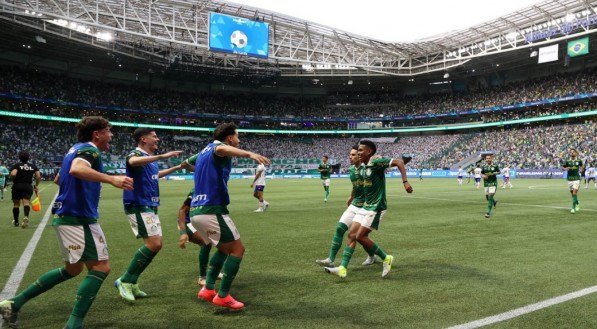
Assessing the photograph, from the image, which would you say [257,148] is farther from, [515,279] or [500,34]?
[515,279]

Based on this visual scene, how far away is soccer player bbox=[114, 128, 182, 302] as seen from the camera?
18.1 feet

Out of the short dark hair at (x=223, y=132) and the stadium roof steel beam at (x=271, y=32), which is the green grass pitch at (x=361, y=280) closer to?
the short dark hair at (x=223, y=132)

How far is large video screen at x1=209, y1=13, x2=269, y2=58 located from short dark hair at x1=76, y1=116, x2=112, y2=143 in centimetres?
3140

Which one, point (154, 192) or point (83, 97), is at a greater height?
point (83, 97)

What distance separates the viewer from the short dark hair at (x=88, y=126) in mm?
4355

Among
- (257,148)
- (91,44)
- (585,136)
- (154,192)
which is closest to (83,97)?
(91,44)

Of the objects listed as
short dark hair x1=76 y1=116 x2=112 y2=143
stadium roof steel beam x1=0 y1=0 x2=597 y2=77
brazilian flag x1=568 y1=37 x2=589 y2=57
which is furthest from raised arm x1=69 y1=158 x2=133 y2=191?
brazilian flag x1=568 y1=37 x2=589 y2=57

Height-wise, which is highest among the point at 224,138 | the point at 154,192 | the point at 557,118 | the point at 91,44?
the point at 91,44

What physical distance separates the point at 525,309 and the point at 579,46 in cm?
4895

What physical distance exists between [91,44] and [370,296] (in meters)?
47.9

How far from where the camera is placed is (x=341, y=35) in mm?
43781

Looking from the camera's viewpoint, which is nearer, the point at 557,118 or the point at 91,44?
the point at 91,44

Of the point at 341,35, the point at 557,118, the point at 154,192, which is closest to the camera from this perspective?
the point at 154,192

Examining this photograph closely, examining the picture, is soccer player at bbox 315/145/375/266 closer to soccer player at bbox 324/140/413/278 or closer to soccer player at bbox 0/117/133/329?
soccer player at bbox 324/140/413/278
